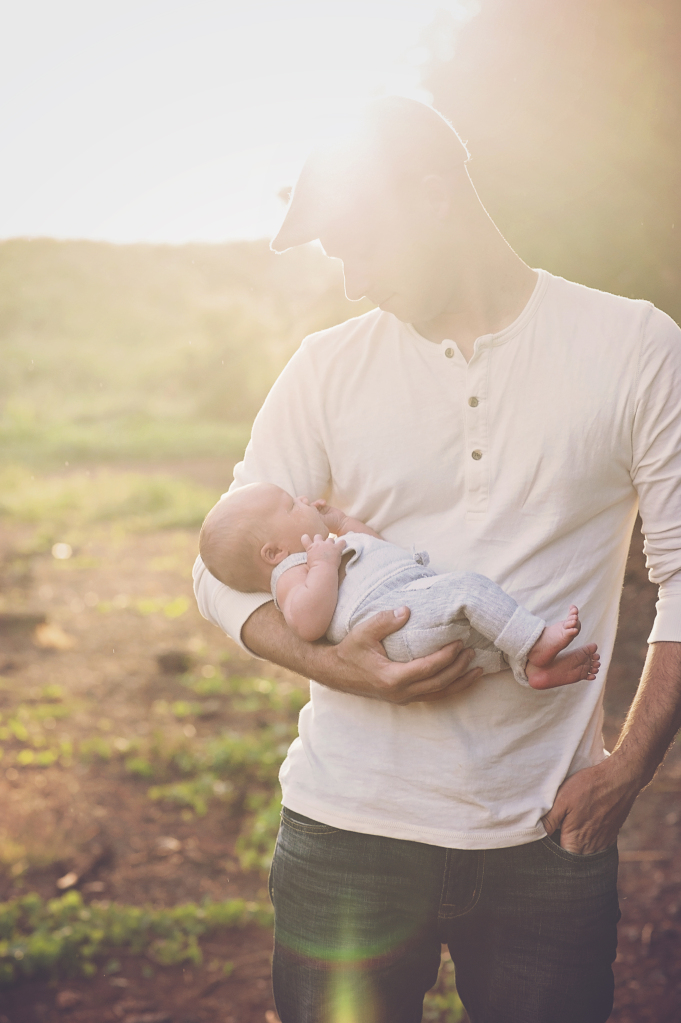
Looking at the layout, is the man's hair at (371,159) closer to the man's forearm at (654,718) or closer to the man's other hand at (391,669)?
the man's other hand at (391,669)

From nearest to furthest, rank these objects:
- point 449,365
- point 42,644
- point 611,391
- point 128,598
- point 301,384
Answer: point 611,391, point 449,365, point 301,384, point 42,644, point 128,598

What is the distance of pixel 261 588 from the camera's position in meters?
1.74

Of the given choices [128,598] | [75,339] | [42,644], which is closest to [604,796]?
[42,644]

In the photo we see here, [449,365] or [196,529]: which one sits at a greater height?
[449,365]

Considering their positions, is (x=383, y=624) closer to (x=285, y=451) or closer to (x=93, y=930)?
(x=285, y=451)

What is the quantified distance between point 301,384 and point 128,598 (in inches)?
264

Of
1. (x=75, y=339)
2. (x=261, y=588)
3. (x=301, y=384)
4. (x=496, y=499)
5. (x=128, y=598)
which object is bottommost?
(x=75, y=339)

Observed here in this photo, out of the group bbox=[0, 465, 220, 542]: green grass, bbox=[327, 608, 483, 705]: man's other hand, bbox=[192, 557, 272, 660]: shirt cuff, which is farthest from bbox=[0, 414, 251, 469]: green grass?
bbox=[327, 608, 483, 705]: man's other hand

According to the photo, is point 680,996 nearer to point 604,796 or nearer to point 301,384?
point 604,796

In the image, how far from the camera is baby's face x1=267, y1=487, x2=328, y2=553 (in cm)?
170

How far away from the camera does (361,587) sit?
157 cm

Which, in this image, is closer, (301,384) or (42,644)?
(301,384)

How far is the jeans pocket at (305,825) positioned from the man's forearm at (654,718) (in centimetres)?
55

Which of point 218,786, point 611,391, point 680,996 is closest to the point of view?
point 611,391
